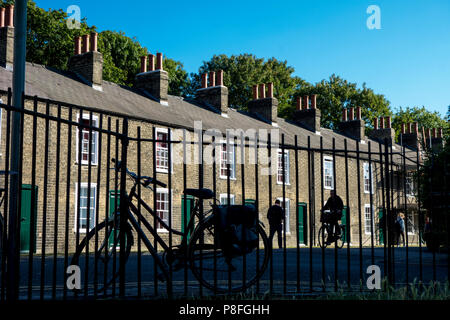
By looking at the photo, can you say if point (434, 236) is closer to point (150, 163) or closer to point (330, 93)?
point (150, 163)

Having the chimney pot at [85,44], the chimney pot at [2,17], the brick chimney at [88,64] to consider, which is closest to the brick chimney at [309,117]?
the brick chimney at [88,64]

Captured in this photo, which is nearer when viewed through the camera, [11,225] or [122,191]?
[11,225]

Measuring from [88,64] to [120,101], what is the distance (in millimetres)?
2459

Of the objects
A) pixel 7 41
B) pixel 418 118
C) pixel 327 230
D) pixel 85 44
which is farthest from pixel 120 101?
pixel 418 118

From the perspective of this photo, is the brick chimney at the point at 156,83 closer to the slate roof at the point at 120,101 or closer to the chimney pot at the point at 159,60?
the chimney pot at the point at 159,60

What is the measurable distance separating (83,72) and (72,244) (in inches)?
340

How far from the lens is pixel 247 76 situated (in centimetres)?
4675

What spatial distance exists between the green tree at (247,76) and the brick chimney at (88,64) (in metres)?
21.6

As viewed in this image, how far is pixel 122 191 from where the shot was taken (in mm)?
5969

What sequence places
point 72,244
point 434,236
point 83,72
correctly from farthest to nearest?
point 83,72 → point 72,244 → point 434,236

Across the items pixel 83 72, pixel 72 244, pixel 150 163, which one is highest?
pixel 83 72

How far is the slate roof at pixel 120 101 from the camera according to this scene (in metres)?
21.3

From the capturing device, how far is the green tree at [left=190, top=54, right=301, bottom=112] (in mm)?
46750
